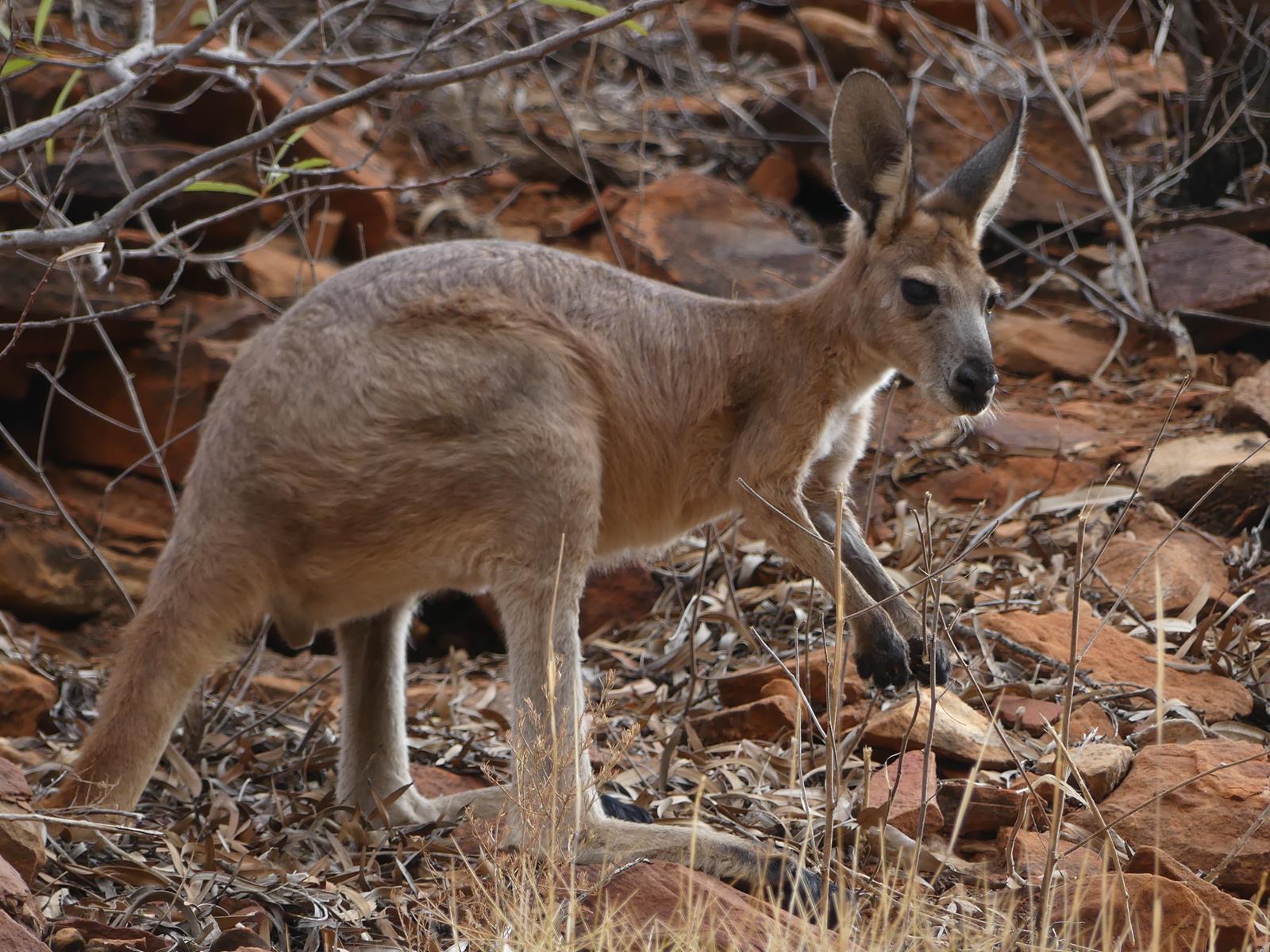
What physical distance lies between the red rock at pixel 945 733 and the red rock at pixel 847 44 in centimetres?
576

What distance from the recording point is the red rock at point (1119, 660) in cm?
389

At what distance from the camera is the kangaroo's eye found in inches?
146

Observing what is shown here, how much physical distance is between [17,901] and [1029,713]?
2.65 metres

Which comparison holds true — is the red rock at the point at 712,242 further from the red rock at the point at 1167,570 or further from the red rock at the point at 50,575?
the red rock at the point at 50,575

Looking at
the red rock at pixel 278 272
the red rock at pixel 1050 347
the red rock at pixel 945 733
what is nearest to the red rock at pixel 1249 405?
the red rock at pixel 1050 347

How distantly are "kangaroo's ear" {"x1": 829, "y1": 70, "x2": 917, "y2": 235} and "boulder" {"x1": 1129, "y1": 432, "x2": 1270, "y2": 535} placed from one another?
5.38ft

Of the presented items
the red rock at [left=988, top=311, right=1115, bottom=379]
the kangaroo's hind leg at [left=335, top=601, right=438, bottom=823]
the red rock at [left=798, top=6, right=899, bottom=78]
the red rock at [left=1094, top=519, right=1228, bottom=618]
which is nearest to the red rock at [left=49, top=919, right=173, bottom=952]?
the kangaroo's hind leg at [left=335, top=601, right=438, bottom=823]

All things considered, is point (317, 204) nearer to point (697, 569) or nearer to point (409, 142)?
point (409, 142)

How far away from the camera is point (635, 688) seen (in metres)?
4.57

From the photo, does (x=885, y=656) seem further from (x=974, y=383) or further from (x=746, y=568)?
(x=746, y=568)

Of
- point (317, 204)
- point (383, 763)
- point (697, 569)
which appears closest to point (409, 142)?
point (317, 204)

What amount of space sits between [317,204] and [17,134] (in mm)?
4030

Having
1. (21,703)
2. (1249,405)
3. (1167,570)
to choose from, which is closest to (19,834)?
(21,703)

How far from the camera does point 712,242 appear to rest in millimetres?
6578
